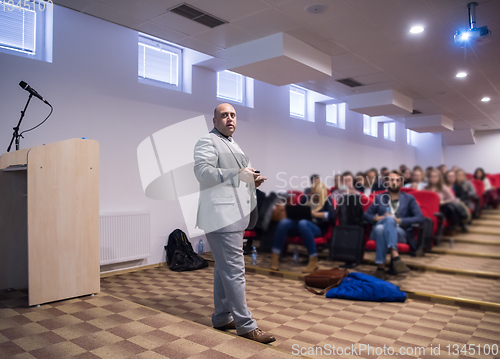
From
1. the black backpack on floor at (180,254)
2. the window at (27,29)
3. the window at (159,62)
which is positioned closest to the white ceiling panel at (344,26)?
the window at (159,62)

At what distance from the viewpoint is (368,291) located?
10.2 ft

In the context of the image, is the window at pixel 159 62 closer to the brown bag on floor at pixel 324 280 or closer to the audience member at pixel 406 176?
the brown bag on floor at pixel 324 280

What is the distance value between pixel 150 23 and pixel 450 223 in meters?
3.61

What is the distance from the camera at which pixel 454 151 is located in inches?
50.8

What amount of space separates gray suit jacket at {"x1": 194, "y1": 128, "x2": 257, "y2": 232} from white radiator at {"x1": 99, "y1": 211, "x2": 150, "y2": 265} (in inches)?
94.4

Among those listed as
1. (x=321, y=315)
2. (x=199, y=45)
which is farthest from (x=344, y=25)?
(x=321, y=315)

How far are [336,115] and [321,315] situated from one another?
153 cm

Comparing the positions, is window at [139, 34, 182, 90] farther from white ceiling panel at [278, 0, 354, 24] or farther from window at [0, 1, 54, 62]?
white ceiling panel at [278, 0, 354, 24]

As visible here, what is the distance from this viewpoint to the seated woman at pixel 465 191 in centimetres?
120

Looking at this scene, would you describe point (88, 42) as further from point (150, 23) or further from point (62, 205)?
point (62, 205)

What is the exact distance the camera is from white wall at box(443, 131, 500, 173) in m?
1.19

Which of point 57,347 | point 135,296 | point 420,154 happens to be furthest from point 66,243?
point 420,154

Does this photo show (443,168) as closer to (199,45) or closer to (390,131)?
(390,131)

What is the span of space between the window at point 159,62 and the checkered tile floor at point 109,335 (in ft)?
9.54
